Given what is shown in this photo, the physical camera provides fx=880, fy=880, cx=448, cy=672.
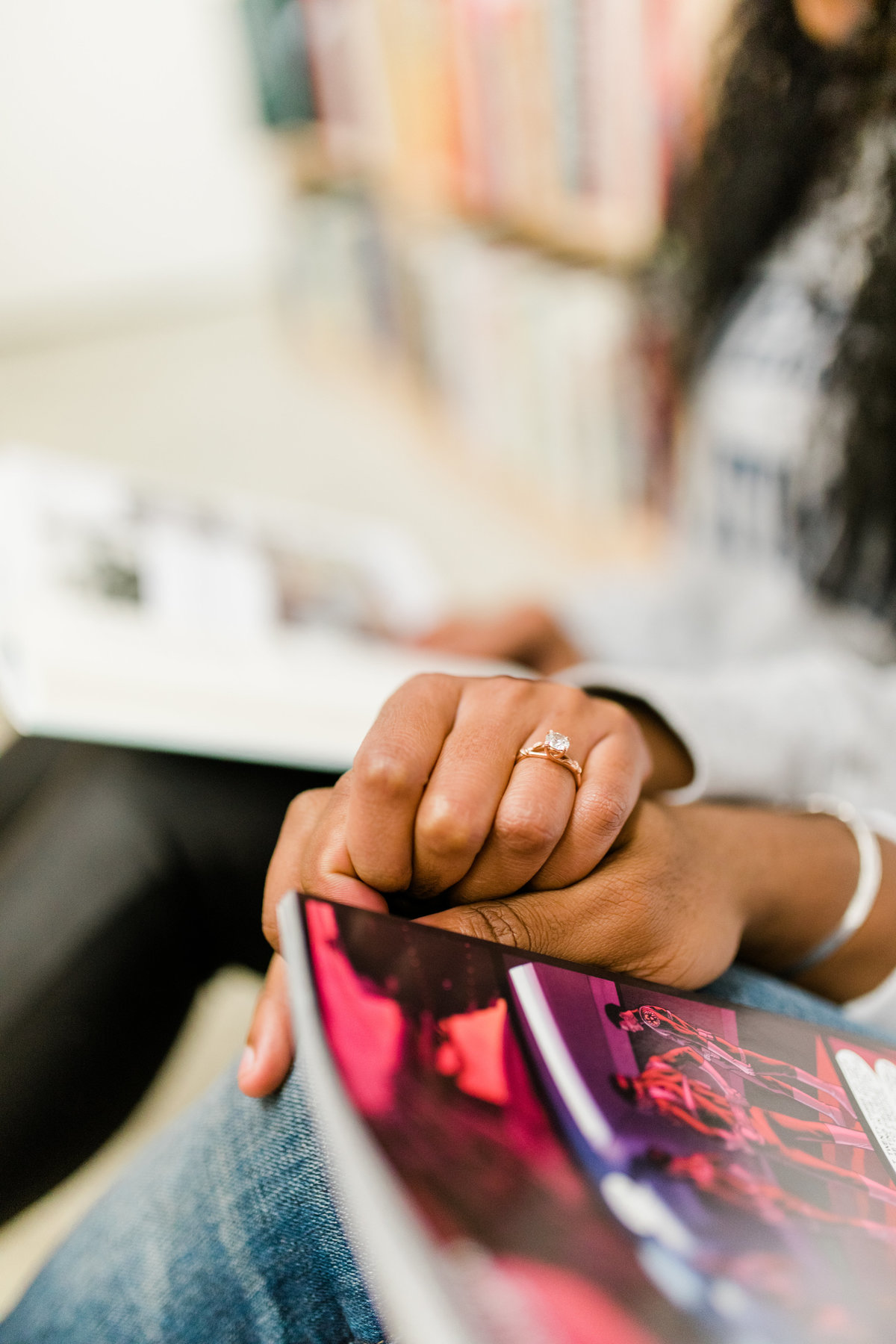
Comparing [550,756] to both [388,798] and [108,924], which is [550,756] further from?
[108,924]

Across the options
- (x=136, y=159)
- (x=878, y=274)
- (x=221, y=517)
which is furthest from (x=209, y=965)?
(x=136, y=159)

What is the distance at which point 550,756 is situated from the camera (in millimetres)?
304

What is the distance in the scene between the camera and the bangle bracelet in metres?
0.40

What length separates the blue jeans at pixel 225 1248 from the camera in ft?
1.05

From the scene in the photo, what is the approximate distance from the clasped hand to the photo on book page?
3cm

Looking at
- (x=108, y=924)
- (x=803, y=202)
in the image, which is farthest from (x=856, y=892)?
(x=803, y=202)

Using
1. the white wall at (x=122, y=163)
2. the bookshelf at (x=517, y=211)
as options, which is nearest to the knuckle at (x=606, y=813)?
the bookshelf at (x=517, y=211)

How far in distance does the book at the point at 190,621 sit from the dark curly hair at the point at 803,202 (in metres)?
0.33

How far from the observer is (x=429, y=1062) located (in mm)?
204

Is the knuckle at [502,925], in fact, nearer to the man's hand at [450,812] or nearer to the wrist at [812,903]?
the man's hand at [450,812]

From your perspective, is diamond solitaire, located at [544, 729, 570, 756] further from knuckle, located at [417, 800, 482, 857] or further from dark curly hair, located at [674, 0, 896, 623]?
dark curly hair, located at [674, 0, 896, 623]

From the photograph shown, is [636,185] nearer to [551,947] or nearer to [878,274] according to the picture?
[878,274]

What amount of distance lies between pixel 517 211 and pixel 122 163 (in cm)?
213

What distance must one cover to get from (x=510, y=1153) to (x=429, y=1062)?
3cm
